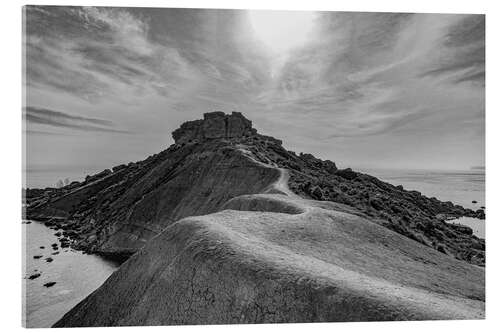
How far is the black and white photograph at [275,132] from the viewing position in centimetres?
589

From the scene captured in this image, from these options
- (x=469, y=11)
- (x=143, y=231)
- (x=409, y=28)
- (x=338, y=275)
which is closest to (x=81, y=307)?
(x=338, y=275)

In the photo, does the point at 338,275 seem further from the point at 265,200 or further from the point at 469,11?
the point at 469,11

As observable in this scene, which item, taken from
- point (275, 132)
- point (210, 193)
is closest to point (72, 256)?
point (210, 193)

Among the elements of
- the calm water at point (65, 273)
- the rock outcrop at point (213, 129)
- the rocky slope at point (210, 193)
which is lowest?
the calm water at point (65, 273)

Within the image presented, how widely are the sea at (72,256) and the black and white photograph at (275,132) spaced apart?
0.12 m

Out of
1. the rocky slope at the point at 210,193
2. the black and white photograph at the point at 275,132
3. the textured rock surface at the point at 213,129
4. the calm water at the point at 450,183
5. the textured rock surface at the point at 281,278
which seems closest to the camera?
the textured rock surface at the point at 281,278

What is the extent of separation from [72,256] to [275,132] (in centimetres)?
3314

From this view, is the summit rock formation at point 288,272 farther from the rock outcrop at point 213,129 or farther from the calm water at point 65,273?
the rock outcrop at point 213,129

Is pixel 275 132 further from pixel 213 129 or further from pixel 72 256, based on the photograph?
pixel 213 129

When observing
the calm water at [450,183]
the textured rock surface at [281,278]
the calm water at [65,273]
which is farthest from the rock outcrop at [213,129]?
the textured rock surface at [281,278]

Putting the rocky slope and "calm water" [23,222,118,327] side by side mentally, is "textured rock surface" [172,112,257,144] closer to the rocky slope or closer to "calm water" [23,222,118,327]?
the rocky slope

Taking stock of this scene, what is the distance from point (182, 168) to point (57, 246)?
17.9 metres

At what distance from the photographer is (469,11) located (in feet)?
35.3

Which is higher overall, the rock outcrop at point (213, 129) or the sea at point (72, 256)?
the rock outcrop at point (213, 129)
